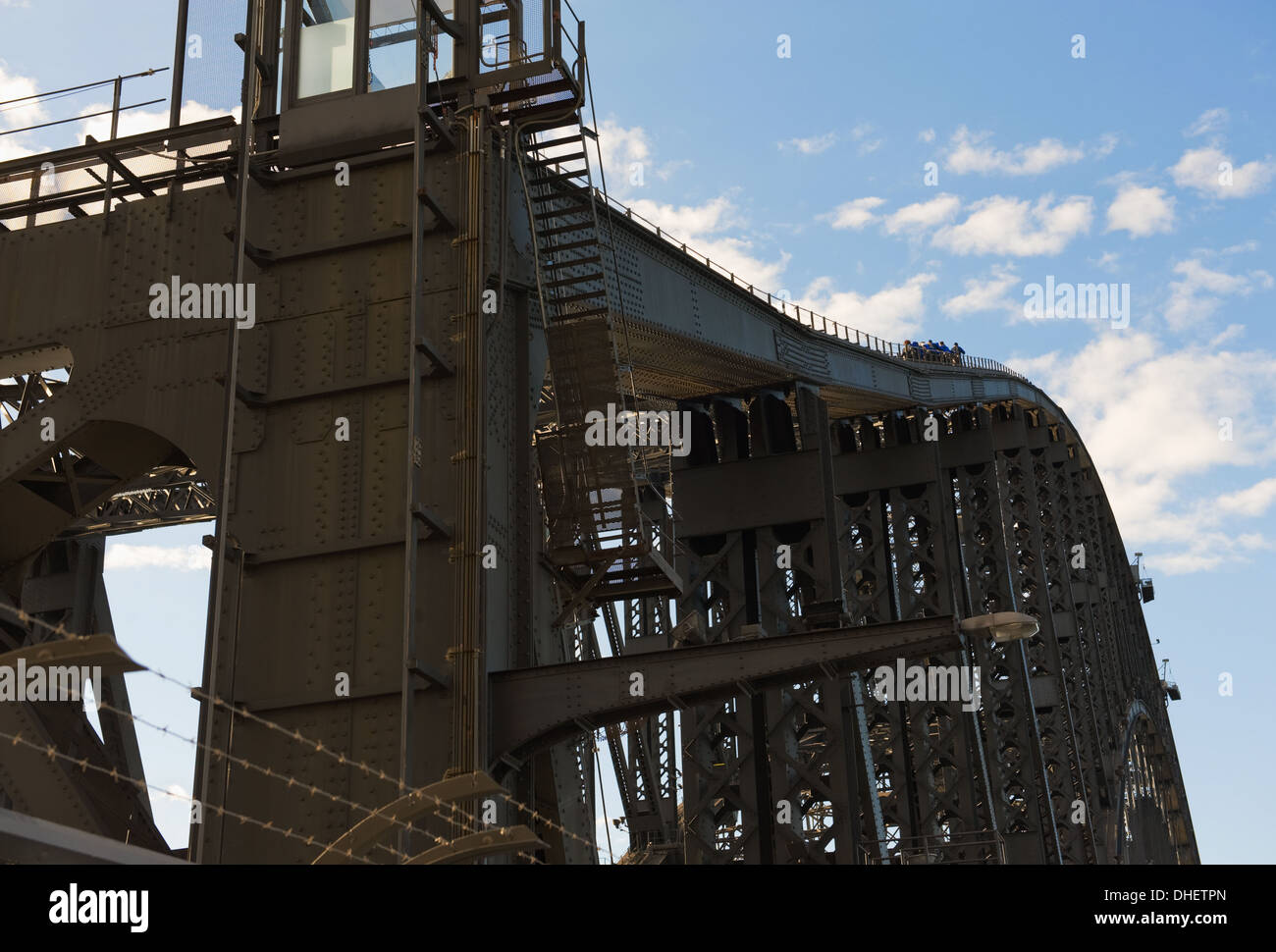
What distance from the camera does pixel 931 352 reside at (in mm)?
42000

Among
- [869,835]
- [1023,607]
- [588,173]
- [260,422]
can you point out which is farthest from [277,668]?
[1023,607]

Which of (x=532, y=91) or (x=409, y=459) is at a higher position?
(x=532, y=91)

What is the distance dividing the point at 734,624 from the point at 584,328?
8245 mm

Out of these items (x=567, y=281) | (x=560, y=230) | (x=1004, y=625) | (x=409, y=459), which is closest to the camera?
(x=1004, y=625)

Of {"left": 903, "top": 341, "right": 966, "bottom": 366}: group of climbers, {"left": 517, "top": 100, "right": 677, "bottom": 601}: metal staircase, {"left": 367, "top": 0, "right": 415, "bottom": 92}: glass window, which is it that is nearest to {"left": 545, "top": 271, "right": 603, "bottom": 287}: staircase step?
{"left": 517, "top": 100, "right": 677, "bottom": 601}: metal staircase

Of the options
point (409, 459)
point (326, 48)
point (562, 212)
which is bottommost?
point (409, 459)

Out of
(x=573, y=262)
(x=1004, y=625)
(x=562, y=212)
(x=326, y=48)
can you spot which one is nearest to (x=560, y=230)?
(x=562, y=212)

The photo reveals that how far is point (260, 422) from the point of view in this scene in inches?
705

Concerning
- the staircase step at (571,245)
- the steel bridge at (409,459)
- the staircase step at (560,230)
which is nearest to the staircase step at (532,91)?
the steel bridge at (409,459)

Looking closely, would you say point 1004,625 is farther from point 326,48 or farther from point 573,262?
point 326,48

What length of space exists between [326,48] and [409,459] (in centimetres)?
623

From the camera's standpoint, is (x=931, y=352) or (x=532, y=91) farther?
(x=931, y=352)

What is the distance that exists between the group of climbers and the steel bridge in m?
14.3

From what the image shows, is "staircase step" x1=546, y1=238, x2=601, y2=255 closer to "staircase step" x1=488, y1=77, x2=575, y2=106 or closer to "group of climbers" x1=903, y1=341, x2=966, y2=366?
"staircase step" x1=488, y1=77, x2=575, y2=106
